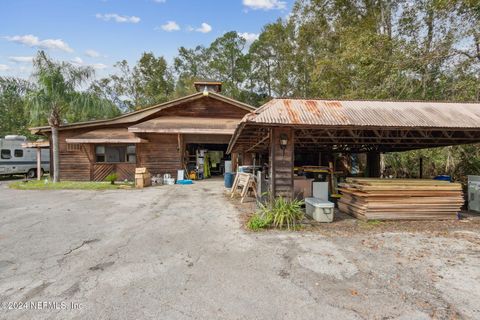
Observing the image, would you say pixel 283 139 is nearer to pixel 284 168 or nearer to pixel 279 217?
pixel 284 168

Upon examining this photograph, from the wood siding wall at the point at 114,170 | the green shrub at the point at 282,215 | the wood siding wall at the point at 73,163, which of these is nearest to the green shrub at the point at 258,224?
the green shrub at the point at 282,215

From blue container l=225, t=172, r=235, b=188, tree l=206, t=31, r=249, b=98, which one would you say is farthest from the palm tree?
tree l=206, t=31, r=249, b=98

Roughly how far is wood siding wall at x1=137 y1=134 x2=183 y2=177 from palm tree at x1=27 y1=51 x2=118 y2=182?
3312mm

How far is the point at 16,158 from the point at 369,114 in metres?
23.7

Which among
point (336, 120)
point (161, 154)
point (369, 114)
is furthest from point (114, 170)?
point (369, 114)

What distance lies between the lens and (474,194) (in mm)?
8953

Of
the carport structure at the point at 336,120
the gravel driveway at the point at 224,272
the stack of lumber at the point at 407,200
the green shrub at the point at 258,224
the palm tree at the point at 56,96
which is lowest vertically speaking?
the gravel driveway at the point at 224,272

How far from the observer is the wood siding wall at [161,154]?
54.7 ft

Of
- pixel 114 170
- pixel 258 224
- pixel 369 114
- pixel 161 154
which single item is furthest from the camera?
pixel 161 154

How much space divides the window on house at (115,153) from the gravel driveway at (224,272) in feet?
32.0

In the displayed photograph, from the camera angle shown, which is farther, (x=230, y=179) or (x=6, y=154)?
(x=6, y=154)

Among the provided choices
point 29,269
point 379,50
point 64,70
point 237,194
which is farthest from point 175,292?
point 379,50

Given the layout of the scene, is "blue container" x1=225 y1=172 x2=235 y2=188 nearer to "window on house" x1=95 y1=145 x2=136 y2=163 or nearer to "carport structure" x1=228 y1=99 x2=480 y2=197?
"carport structure" x1=228 y1=99 x2=480 y2=197

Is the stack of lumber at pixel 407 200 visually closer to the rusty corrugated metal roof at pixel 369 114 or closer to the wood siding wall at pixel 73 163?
the rusty corrugated metal roof at pixel 369 114
